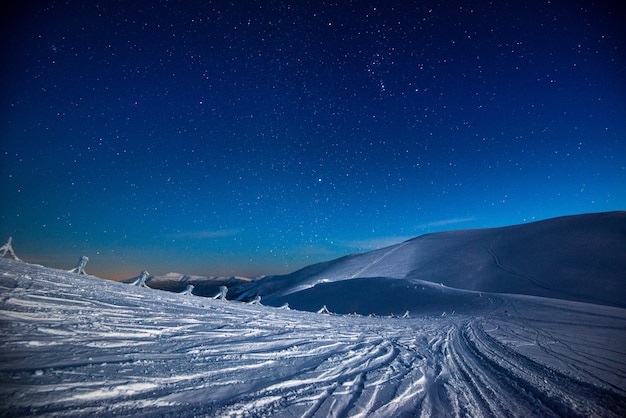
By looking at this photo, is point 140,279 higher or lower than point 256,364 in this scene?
higher

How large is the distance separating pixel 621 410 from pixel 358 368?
2533mm

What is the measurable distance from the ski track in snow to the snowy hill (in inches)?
635

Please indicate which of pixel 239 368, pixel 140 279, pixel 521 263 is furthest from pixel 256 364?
pixel 521 263

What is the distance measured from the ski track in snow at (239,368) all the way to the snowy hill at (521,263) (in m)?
16.1

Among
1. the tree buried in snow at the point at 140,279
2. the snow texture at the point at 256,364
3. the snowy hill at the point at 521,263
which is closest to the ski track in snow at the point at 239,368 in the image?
the snow texture at the point at 256,364

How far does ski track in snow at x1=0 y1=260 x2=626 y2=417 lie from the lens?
2027 mm

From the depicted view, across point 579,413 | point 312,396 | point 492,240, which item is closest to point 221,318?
point 312,396

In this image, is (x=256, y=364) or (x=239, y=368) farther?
(x=256, y=364)

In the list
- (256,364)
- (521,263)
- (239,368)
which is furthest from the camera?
(521,263)

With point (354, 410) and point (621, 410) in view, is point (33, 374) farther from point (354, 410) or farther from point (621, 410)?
point (621, 410)

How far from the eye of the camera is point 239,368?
2.91 metres

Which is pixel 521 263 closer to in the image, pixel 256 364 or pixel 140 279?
pixel 256 364

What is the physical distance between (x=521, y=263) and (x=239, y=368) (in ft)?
94.0

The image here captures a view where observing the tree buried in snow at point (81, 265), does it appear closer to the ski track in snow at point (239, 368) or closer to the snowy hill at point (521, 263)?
the ski track in snow at point (239, 368)
